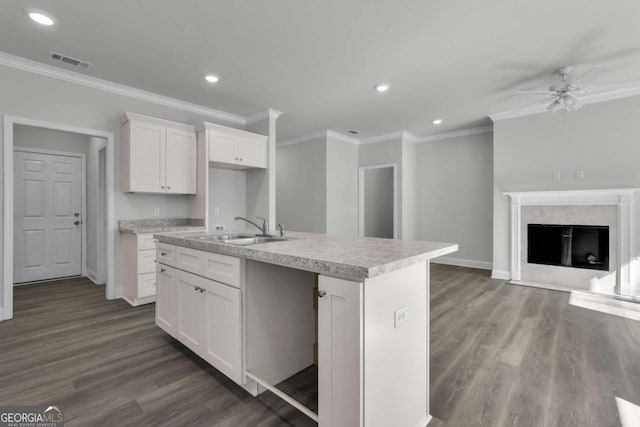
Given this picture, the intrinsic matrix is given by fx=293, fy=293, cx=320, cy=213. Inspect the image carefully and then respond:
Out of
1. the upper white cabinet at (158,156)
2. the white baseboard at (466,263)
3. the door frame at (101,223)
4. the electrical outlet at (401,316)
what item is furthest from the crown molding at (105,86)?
the white baseboard at (466,263)

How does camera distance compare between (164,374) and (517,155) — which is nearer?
(164,374)

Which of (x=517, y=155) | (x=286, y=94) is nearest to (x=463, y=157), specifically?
(x=517, y=155)

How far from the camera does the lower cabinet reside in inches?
66.8

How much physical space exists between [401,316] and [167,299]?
1920mm

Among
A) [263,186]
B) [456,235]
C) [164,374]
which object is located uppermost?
[263,186]

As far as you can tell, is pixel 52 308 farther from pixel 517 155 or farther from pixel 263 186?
pixel 517 155

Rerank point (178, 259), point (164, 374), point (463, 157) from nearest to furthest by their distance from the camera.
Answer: point (164, 374) < point (178, 259) < point (463, 157)

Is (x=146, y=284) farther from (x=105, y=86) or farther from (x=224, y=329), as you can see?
(x=105, y=86)

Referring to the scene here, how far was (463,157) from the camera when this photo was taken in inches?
227

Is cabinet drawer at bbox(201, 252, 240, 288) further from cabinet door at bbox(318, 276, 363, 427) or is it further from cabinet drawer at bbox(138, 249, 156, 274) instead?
cabinet drawer at bbox(138, 249, 156, 274)

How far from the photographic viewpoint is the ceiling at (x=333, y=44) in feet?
7.50

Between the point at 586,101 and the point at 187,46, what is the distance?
5062 mm

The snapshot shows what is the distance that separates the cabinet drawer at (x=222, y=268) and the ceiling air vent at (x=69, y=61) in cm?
278

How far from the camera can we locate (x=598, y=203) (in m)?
3.91
